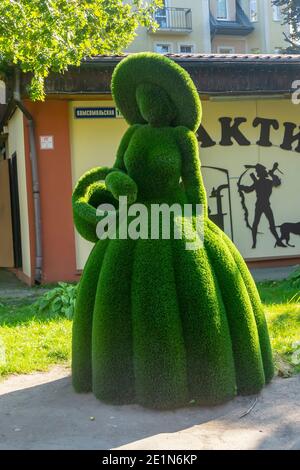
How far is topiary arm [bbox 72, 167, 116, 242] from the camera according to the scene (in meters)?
4.46

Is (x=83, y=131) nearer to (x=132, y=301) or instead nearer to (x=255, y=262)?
(x=255, y=262)

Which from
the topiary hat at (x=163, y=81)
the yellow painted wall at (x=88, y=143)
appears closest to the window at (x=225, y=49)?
the yellow painted wall at (x=88, y=143)

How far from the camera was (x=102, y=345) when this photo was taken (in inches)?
164

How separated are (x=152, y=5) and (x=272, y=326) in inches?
303

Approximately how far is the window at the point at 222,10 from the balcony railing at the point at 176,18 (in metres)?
3.36

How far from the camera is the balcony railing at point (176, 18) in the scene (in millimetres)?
33969

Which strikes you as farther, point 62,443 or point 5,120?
point 5,120

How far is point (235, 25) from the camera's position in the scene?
35438 mm

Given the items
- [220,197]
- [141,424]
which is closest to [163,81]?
[141,424]

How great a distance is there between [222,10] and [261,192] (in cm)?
2891

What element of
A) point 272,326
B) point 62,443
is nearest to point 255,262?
point 272,326
